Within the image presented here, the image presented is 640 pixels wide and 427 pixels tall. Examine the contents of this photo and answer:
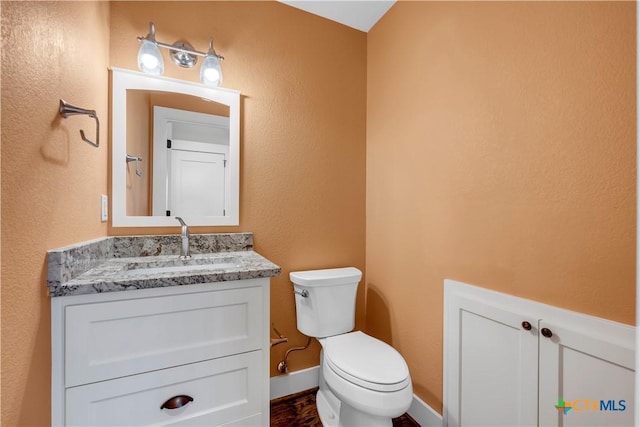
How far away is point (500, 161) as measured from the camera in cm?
109

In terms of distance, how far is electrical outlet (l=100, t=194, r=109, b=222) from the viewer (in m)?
1.25

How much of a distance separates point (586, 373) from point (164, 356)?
1373mm

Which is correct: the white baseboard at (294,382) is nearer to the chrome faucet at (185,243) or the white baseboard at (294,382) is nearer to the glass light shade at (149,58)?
the chrome faucet at (185,243)

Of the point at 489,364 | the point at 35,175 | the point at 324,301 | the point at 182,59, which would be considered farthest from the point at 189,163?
the point at 489,364

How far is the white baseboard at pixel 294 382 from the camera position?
162cm

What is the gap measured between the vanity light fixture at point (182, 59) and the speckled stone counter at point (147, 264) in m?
0.85

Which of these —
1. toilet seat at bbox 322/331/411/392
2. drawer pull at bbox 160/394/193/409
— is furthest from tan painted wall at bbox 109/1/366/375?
drawer pull at bbox 160/394/193/409

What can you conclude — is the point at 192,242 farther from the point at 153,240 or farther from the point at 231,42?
the point at 231,42

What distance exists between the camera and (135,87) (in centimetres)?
137

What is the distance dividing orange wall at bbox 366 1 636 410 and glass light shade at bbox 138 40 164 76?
1.30 metres

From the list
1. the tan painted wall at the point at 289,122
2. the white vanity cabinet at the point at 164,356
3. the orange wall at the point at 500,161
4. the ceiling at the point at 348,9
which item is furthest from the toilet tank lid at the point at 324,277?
the ceiling at the point at 348,9

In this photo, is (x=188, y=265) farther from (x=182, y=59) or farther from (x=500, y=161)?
(x=500, y=161)

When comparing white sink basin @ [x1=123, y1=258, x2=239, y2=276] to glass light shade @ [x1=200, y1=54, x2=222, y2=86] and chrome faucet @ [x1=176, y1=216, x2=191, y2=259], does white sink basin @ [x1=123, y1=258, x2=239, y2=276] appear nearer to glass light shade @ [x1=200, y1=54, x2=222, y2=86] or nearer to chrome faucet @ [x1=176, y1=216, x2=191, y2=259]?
chrome faucet @ [x1=176, y1=216, x2=191, y2=259]

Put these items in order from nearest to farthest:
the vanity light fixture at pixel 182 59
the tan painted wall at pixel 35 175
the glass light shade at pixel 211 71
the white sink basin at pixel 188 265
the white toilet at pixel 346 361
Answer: the tan painted wall at pixel 35 175
the white toilet at pixel 346 361
the white sink basin at pixel 188 265
the vanity light fixture at pixel 182 59
the glass light shade at pixel 211 71
